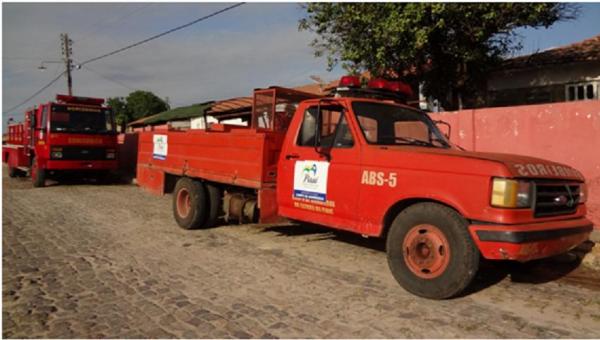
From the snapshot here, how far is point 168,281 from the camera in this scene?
484 centimetres

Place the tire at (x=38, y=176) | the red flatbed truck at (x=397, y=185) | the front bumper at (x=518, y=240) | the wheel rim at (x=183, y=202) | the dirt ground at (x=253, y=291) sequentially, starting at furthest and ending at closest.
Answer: the tire at (x=38, y=176)
the wheel rim at (x=183, y=202)
the red flatbed truck at (x=397, y=185)
the front bumper at (x=518, y=240)
the dirt ground at (x=253, y=291)

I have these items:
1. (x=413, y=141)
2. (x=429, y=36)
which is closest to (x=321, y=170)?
(x=413, y=141)

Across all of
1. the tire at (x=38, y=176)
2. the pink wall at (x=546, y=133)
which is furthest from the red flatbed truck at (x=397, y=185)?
the tire at (x=38, y=176)

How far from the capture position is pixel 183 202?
7863mm

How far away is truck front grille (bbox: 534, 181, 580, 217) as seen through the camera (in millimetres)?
4109

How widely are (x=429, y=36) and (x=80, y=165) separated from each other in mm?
10965

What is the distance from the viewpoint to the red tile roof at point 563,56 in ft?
44.0

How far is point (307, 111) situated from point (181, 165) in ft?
10.5

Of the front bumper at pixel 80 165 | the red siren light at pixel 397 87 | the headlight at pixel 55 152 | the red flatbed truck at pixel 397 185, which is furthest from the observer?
the front bumper at pixel 80 165

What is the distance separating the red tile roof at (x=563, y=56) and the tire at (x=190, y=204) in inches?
449

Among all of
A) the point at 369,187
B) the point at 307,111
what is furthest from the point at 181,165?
the point at 369,187

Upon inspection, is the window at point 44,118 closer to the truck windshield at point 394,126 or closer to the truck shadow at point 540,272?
the truck shadow at point 540,272

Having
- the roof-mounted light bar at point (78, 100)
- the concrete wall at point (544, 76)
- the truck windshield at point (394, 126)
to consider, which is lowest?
the truck windshield at point (394, 126)

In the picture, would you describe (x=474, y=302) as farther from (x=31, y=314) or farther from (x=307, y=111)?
(x=31, y=314)
